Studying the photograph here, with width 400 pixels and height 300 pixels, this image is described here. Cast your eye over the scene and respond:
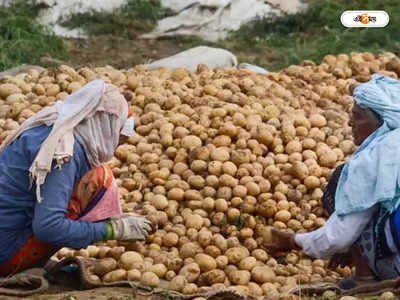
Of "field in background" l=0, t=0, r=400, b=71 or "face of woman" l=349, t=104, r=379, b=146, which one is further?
"field in background" l=0, t=0, r=400, b=71

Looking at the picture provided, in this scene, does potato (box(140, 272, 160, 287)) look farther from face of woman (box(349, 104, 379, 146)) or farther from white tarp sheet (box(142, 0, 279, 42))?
white tarp sheet (box(142, 0, 279, 42))

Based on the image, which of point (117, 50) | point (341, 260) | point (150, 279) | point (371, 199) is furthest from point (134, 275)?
point (117, 50)

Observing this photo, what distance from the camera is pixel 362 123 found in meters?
3.60

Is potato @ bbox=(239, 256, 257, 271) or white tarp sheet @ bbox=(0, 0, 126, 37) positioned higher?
white tarp sheet @ bbox=(0, 0, 126, 37)

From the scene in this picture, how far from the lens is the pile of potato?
402 centimetres

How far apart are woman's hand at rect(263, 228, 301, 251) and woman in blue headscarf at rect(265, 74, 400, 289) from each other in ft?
0.40

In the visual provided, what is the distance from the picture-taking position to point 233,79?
5.75m

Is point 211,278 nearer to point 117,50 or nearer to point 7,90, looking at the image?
point 7,90

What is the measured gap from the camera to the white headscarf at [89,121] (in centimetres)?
340

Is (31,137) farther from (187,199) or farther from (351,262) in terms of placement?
(351,262)

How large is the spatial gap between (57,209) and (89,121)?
399 millimetres

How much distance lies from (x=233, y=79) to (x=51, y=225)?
8.64 feet

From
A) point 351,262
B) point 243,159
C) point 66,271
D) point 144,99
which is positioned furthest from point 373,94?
point 144,99

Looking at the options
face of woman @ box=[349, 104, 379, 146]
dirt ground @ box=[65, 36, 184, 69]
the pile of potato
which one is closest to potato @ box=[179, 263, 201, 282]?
the pile of potato
